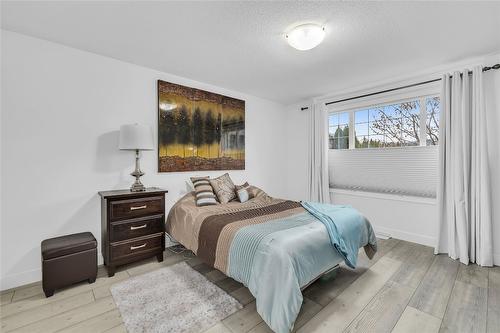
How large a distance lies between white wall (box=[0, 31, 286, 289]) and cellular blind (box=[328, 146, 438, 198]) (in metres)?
3.20

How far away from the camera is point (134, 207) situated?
259 centimetres

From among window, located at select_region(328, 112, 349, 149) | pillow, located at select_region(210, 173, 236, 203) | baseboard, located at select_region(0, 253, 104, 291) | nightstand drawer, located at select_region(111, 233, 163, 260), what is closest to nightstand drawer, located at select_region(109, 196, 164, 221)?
nightstand drawer, located at select_region(111, 233, 163, 260)

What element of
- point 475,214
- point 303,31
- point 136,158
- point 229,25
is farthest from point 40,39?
point 475,214

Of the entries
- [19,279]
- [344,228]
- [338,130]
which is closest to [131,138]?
[19,279]

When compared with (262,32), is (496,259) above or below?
below

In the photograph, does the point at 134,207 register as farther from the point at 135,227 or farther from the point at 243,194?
the point at 243,194

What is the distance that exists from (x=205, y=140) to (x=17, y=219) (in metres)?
2.34

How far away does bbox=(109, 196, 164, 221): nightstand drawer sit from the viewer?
2.47 metres

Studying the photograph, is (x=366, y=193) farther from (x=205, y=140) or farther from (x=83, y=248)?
(x=83, y=248)

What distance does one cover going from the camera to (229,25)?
218 centimetres

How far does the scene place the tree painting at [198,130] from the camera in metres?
3.28

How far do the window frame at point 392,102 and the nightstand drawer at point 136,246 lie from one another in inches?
138

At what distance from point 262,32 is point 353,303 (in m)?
2.66

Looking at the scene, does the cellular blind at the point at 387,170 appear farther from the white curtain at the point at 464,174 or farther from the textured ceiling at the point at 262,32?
the textured ceiling at the point at 262,32
